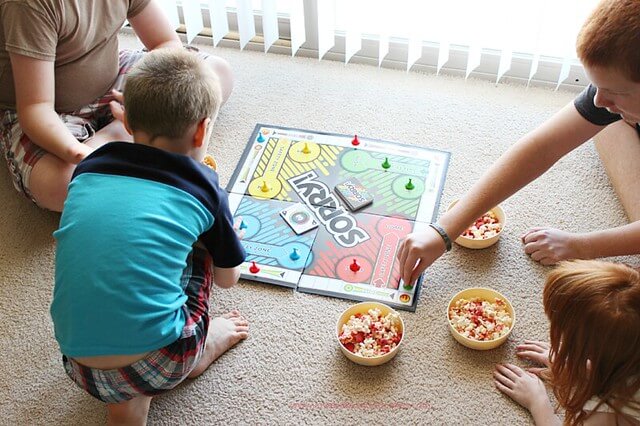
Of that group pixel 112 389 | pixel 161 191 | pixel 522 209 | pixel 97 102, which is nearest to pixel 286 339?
pixel 112 389

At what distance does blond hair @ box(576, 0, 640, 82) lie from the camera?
1.08 metres

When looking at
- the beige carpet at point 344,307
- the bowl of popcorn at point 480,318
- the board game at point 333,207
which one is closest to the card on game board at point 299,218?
the board game at point 333,207

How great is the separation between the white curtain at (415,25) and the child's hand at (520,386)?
3.18 ft

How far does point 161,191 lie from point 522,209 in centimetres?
91

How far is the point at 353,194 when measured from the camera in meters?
1.70

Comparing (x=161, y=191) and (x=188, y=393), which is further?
(x=188, y=393)

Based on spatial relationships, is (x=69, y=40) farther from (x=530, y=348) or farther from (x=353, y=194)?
(x=530, y=348)

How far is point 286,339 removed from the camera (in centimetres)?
143

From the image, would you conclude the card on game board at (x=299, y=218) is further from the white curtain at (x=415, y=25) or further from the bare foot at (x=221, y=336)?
the white curtain at (x=415, y=25)

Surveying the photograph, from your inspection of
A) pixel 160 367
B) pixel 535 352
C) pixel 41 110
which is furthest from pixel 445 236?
pixel 41 110

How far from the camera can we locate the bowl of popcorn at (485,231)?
155cm

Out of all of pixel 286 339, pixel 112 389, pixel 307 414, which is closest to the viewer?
pixel 112 389

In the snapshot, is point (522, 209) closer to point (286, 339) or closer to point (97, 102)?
point (286, 339)

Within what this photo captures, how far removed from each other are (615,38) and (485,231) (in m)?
0.59
